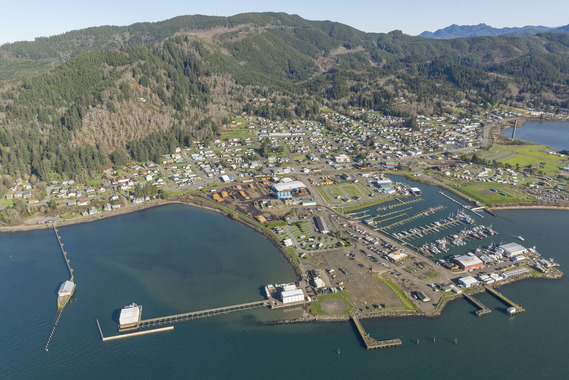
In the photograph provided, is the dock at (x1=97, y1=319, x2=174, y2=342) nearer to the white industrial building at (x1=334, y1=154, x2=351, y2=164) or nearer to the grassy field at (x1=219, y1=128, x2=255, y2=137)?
the white industrial building at (x1=334, y1=154, x2=351, y2=164)

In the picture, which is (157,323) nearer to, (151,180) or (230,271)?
(230,271)

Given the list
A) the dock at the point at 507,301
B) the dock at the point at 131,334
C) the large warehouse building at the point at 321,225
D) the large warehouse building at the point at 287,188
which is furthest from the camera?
the large warehouse building at the point at 287,188

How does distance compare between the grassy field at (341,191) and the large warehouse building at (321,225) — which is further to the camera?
the grassy field at (341,191)

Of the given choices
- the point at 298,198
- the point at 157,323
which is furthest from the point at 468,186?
the point at 157,323

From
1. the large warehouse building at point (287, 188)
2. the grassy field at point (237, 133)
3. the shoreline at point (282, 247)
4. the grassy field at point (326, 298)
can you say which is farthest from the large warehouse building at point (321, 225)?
the grassy field at point (237, 133)

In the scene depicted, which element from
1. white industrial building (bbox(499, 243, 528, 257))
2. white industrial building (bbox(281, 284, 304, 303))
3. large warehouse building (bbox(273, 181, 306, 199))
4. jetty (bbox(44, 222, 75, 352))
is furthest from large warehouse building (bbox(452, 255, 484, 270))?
jetty (bbox(44, 222, 75, 352))

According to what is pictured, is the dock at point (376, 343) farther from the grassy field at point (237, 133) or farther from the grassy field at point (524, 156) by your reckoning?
the grassy field at point (237, 133)

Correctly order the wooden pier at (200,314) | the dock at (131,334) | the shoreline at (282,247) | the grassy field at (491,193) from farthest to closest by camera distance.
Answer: the grassy field at (491,193)
the shoreline at (282,247)
the wooden pier at (200,314)
the dock at (131,334)
